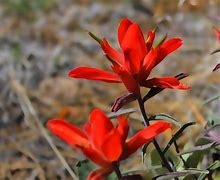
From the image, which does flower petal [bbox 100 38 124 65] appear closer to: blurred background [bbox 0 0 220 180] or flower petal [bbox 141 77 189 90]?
flower petal [bbox 141 77 189 90]

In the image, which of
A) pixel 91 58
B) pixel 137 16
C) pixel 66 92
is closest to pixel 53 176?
pixel 66 92

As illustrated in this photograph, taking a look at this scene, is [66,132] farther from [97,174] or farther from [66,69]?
[66,69]

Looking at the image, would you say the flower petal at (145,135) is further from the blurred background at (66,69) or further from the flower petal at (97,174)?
the blurred background at (66,69)

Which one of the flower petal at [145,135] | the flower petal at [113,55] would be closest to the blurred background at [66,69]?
the flower petal at [113,55]

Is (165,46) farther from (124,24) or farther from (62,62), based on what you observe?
(62,62)

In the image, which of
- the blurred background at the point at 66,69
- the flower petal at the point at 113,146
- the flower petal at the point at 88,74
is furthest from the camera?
the blurred background at the point at 66,69

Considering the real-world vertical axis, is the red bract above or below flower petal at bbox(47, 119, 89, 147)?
above

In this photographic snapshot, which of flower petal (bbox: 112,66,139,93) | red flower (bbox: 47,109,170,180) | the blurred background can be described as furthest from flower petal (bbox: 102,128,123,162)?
the blurred background
